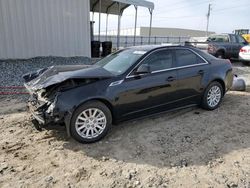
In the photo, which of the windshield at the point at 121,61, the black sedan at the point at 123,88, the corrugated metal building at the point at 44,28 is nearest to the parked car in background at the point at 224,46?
the corrugated metal building at the point at 44,28

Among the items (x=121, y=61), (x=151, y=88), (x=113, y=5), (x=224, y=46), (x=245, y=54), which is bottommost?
(x=151, y=88)

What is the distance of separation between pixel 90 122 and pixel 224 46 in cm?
1183

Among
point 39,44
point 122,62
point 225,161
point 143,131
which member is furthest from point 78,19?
point 225,161

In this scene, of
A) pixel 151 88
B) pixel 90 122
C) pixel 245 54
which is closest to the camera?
pixel 90 122

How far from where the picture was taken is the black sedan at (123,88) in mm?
3797

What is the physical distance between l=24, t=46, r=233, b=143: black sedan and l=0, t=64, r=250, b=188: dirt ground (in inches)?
13.4

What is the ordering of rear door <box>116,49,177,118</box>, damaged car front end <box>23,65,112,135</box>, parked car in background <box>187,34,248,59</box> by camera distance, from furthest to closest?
1. parked car in background <box>187,34,248,59</box>
2. rear door <box>116,49,177,118</box>
3. damaged car front end <box>23,65,112,135</box>

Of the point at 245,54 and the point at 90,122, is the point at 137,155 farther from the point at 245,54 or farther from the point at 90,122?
the point at 245,54

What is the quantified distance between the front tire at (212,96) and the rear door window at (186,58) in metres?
0.65

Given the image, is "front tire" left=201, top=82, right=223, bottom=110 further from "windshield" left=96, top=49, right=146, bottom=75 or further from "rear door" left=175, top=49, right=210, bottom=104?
"windshield" left=96, top=49, right=146, bottom=75

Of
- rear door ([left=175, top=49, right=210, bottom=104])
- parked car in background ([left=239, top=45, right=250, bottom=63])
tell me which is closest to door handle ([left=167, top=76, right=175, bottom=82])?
rear door ([left=175, top=49, right=210, bottom=104])

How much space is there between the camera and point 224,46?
13562 mm

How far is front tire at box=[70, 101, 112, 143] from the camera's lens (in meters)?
3.82

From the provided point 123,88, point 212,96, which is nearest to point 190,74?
point 212,96
